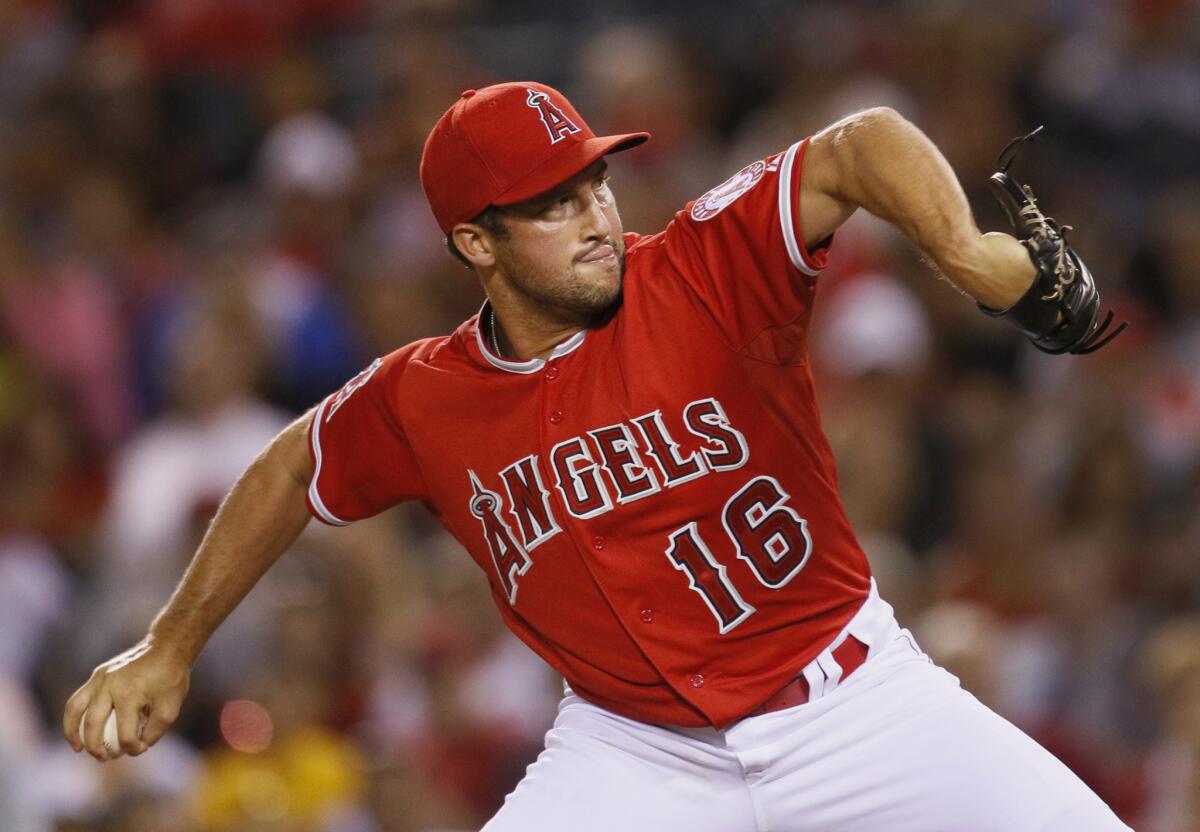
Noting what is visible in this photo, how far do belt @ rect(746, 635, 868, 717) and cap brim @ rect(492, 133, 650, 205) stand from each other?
1091 mm

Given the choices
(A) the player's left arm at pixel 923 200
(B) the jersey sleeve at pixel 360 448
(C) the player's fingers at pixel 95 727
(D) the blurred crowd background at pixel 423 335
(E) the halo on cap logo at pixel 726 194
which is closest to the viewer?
(A) the player's left arm at pixel 923 200

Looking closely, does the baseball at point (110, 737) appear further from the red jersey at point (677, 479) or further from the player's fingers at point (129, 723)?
the red jersey at point (677, 479)

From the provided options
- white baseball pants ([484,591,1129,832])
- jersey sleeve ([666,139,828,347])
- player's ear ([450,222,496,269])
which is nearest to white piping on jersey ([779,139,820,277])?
jersey sleeve ([666,139,828,347])

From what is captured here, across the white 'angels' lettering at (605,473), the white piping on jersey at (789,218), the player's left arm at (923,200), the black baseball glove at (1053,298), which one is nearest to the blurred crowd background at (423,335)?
the white 'angels' lettering at (605,473)

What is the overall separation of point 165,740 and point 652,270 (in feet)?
11.2

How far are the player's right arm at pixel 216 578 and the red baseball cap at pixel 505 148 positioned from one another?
669 millimetres

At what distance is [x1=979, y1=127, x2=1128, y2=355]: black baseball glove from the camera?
10.9ft

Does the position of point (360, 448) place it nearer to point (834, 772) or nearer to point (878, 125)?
point (834, 772)

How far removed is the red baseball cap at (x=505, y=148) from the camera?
381 cm

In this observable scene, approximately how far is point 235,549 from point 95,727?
472mm

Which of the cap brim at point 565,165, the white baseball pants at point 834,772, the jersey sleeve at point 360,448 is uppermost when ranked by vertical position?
the cap brim at point 565,165

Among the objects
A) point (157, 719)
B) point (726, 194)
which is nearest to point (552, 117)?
point (726, 194)

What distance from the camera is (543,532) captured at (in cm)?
391

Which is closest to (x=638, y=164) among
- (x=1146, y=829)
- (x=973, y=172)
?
(x=973, y=172)
